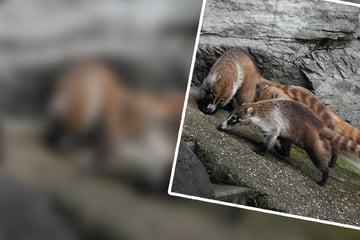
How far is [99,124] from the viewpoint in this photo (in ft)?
8.72

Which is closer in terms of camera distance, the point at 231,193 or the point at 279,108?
the point at 231,193

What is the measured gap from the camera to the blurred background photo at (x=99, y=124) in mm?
2611

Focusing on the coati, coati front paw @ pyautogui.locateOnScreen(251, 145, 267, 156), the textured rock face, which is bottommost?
coati front paw @ pyautogui.locateOnScreen(251, 145, 267, 156)

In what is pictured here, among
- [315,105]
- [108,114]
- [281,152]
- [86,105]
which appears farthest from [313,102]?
[86,105]

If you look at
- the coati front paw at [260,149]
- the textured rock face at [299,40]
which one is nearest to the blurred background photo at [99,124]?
the textured rock face at [299,40]

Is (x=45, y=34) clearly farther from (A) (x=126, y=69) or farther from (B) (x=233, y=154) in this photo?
(B) (x=233, y=154)

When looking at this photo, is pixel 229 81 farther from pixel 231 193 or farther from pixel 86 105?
pixel 86 105

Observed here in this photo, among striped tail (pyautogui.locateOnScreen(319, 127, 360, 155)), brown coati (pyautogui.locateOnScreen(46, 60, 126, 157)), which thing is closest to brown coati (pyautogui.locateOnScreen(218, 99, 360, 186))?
striped tail (pyautogui.locateOnScreen(319, 127, 360, 155))

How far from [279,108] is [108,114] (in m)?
0.84

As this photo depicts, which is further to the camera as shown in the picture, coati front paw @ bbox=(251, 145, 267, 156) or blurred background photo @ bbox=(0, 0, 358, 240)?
coati front paw @ bbox=(251, 145, 267, 156)

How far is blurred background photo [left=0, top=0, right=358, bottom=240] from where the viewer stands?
2611 mm

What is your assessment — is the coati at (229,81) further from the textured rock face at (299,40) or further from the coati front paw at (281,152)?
the coati front paw at (281,152)

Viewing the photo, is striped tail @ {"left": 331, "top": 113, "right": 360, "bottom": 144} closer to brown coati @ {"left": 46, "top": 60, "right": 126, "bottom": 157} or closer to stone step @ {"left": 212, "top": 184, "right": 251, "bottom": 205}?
stone step @ {"left": 212, "top": 184, "right": 251, "bottom": 205}

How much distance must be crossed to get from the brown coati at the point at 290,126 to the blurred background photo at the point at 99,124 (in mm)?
306
